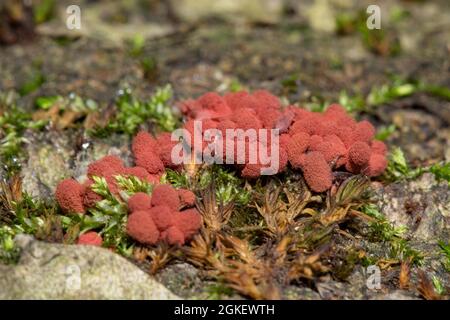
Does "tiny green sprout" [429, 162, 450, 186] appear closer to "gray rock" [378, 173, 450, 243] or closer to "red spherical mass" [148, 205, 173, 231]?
"gray rock" [378, 173, 450, 243]

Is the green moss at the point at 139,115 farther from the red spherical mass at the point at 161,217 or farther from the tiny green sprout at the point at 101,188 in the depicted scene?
the red spherical mass at the point at 161,217

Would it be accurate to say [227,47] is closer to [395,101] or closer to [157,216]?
[395,101]

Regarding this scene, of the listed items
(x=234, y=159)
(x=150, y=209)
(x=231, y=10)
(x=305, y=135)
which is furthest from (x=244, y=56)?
(x=150, y=209)

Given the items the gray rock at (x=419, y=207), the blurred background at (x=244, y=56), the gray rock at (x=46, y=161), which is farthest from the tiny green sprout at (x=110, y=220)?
the gray rock at (x=419, y=207)

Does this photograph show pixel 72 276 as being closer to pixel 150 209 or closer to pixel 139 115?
pixel 150 209

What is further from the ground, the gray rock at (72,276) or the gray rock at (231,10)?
the gray rock at (231,10)

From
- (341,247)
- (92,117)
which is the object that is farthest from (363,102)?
(92,117)
